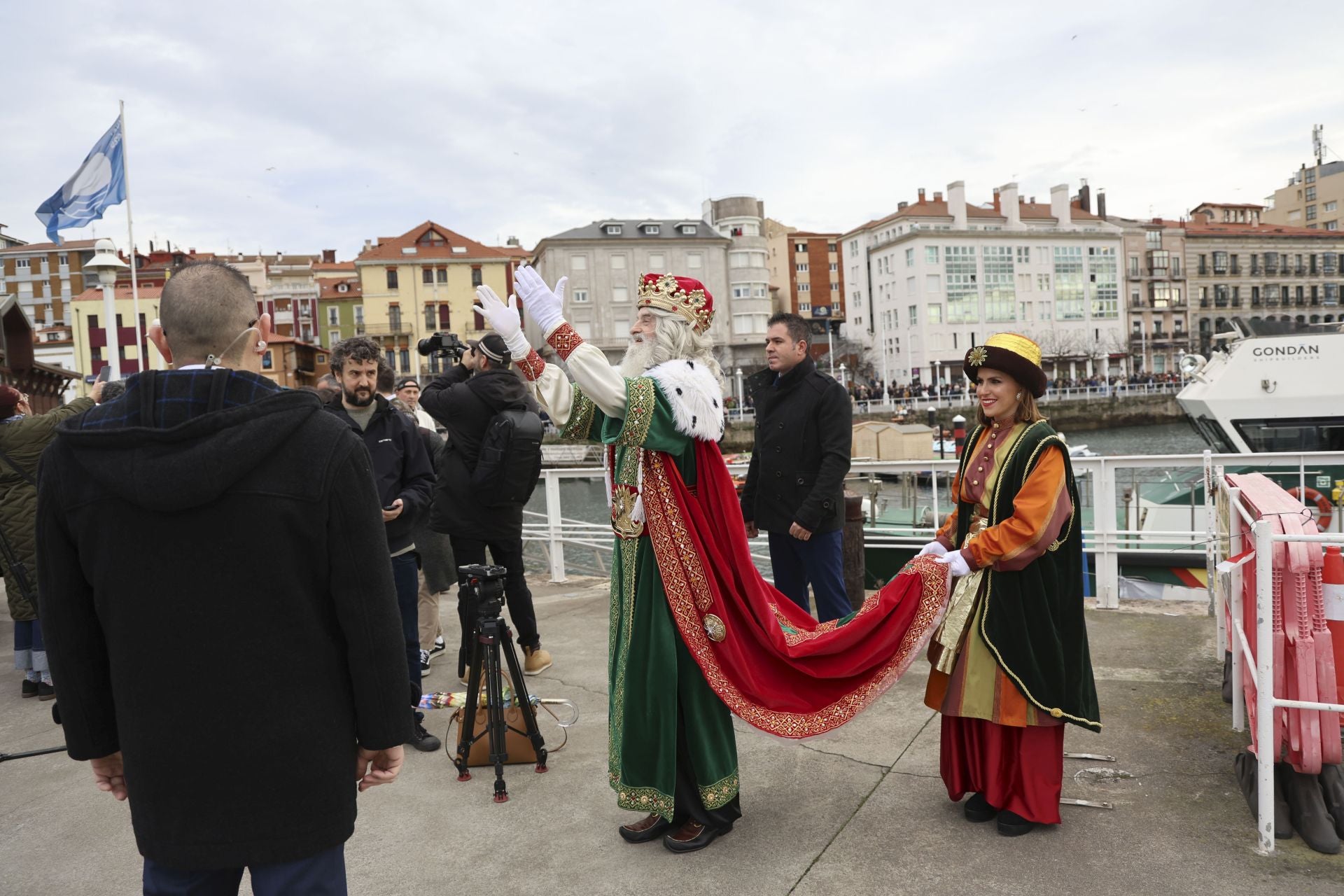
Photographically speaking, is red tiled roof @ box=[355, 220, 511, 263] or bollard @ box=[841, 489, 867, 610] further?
red tiled roof @ box=[355, 220, 511, 263]

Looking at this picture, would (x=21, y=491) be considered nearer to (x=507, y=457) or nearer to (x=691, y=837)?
(x=507, y=457)

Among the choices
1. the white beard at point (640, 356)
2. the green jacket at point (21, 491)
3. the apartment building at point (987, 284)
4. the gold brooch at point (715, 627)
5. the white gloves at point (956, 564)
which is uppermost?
the apartment building at point (987, 284)

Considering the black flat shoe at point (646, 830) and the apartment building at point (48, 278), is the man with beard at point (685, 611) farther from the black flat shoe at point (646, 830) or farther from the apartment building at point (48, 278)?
the apartment building at point (48, 278)

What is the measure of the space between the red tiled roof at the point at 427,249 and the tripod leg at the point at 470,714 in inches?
2332

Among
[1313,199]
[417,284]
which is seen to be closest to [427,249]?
[417,284]

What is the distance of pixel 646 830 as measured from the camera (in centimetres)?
339

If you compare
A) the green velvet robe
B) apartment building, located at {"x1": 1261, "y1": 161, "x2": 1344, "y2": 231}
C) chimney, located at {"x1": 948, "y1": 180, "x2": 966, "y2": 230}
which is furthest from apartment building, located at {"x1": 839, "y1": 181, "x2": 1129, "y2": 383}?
the green velvet robe

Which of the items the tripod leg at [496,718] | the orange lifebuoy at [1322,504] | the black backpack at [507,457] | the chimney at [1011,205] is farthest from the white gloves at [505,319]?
the chimney at [1011,205]

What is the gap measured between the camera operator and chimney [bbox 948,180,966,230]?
2714 inches

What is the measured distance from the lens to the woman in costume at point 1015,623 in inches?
129

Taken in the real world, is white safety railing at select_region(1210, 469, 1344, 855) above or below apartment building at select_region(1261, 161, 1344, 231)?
below

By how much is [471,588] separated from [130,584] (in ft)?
8.29

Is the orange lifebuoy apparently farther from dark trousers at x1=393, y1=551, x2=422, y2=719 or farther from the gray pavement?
dark trousers at x1=393, y1=551, x2=422, y2=719

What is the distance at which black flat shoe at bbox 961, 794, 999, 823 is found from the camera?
341 centimetres
